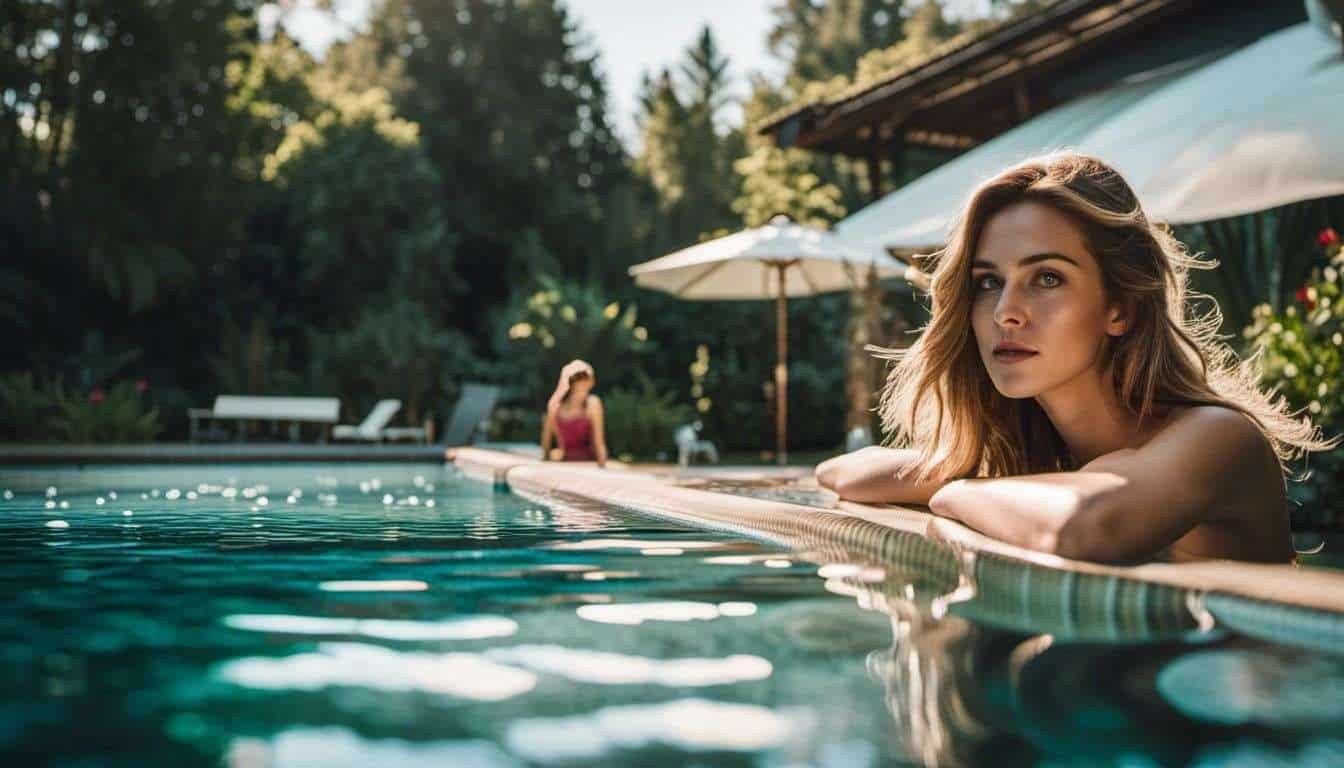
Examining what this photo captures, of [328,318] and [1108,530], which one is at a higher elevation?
[328,318]

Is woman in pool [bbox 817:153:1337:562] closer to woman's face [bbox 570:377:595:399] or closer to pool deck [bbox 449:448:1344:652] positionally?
pool deck [bbox 449:448:1344:652]

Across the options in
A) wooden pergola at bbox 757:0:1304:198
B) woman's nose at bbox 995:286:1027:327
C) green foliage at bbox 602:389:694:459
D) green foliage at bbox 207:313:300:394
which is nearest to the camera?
woman's nose at bbox 995:286:1027:327

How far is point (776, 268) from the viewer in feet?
39.3

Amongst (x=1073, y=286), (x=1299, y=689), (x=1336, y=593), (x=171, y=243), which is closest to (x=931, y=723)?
(x=1299, y=689)

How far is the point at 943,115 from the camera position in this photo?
13.5 metres

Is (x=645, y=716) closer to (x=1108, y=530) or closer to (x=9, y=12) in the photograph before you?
(x=1108, y=530)

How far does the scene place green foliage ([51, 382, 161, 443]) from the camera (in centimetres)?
1505

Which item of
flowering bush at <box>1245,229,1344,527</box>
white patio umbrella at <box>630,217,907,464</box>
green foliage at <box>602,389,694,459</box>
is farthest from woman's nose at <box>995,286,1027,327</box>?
green foliage at <box>602,389,694,459</box>

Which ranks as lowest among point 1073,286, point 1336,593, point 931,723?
point 931,723

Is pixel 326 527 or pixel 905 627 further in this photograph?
pixel 326 527

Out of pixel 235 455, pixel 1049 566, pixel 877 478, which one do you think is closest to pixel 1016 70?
pixel 235 455

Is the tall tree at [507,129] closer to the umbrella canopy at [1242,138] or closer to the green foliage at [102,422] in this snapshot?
the green foliage at [102,422]

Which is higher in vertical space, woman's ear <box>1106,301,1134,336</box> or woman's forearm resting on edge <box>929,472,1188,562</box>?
woman's ear <box>1106,301,1134,336</box>

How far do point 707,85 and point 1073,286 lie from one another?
53.0 metres
